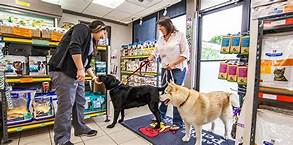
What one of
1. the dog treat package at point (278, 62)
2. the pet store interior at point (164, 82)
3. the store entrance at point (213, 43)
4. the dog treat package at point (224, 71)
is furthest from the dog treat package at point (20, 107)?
the store entrance at point (213, 43)

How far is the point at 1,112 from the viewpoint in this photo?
176 cm

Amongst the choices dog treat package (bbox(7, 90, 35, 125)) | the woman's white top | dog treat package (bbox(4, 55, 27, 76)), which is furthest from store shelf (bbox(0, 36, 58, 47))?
the woman's white top

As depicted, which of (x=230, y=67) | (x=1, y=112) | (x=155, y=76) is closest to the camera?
(x=230, y=67)

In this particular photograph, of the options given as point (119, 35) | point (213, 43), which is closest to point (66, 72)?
point (213, 43)

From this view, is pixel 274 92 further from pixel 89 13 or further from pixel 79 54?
pixel 89 13

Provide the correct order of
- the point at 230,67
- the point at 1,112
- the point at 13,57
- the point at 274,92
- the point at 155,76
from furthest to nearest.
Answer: the point at 155,76
the point at 13,57
the point at 1,112
the point at 230,67
the point at 274,92

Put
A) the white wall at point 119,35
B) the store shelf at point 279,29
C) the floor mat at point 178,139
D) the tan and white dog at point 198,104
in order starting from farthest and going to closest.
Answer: the white wall at point 119,35, the floor mat at point 178,139, the tan and white dog at point 198,104, the store shelf at point 279,29

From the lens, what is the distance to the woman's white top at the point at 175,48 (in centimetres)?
201

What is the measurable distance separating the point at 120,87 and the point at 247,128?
1.52 meters

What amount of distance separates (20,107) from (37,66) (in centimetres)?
51

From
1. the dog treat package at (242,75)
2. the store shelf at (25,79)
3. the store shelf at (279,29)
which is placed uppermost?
the store shelf at (279,29)

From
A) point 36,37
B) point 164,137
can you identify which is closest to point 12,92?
point 36,37

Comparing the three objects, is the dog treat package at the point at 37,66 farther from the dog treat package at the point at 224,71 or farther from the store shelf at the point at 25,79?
the dog treat package at the point at 224,71

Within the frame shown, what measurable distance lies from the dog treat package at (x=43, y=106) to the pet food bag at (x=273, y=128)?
2177 mm
